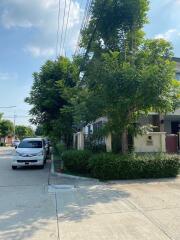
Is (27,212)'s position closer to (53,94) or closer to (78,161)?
(78,161)

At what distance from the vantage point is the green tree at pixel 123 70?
9.96 meters

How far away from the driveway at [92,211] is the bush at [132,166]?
499 mm

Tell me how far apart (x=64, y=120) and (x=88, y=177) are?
8.17 meters

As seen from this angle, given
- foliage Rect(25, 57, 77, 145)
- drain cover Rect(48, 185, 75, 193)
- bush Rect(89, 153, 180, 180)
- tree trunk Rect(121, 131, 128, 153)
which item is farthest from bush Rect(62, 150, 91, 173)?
foliage Rect(25, 57, 77, 145)

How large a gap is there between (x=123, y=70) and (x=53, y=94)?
380 inches

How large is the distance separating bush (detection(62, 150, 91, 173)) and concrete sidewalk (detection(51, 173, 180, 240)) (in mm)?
2263

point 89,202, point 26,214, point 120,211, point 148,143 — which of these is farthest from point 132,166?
point 26,214

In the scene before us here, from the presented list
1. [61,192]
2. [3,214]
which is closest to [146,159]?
[61,192]

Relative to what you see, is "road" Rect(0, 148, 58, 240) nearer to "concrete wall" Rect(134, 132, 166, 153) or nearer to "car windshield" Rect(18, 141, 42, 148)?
"concrete wall" Rect(134, 132, 166, 153)

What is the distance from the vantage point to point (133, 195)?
809 centimetres

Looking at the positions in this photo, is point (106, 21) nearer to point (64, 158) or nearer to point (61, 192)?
point (64, 158)

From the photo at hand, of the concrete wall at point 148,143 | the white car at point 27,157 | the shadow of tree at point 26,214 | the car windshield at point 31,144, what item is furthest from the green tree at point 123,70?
the car windshield at point 31,144

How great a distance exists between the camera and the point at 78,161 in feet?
39.8

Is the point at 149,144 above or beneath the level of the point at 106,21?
beneath
